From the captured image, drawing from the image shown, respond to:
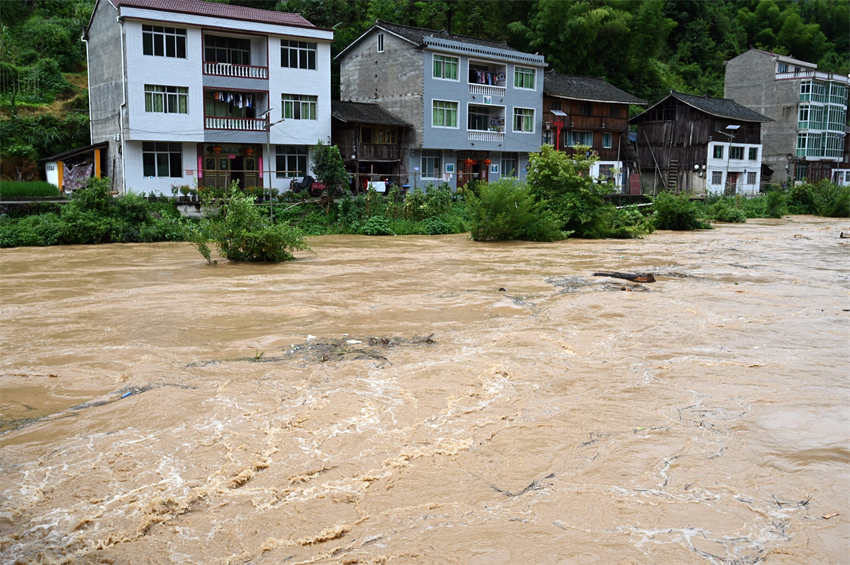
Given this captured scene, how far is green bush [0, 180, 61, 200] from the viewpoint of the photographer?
2915 centimetres

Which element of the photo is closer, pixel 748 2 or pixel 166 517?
pixel 166 517

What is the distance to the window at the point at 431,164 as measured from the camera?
1649 inches

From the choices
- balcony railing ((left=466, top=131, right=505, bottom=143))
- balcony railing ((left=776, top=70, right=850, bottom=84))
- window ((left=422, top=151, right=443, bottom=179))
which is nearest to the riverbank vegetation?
window ((left=422, top=151, right=443, bottom=179))

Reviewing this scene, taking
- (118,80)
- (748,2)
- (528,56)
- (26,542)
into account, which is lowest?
(26,542)

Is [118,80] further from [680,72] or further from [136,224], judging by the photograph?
[680,72]

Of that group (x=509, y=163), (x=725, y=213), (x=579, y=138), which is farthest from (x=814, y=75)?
(x=509, y=163)

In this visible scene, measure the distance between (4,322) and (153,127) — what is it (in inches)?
866

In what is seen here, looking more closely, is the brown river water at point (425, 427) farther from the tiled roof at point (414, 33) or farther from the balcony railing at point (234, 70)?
the tiled roof at point (414, 33)

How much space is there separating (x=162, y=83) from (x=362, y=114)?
10.3 metres

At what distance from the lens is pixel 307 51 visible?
37.2 metres

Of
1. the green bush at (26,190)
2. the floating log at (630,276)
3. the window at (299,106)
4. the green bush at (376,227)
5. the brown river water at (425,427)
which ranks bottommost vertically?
the brown river water at (425,427)

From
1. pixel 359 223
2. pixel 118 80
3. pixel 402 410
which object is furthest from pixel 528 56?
pixel 402 410

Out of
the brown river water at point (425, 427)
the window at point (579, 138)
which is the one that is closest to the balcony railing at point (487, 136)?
the window at point (579, 138)

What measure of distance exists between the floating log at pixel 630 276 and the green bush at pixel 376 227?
13.3m
